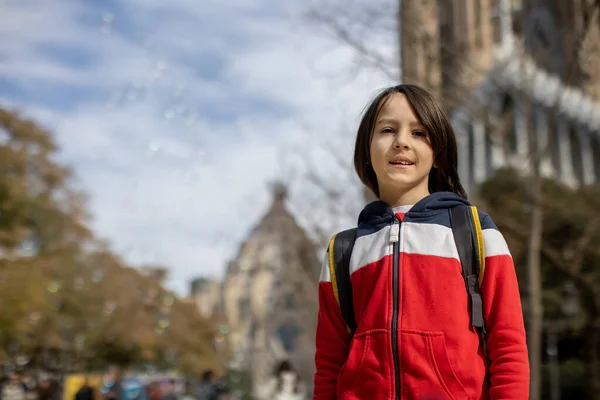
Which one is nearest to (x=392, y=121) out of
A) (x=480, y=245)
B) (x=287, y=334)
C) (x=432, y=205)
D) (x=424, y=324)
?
(x=432, y=205)

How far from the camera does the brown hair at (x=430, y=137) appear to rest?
2047 millimetres

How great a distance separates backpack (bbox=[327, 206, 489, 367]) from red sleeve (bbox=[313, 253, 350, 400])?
0.06 ft

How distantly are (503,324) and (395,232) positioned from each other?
1.11 ft

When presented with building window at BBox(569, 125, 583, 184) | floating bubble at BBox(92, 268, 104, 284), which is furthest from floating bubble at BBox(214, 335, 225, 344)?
building window at BBox(569, 125, 583, 184)

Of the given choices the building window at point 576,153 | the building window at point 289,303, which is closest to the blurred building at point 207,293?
the building window at point 289,303

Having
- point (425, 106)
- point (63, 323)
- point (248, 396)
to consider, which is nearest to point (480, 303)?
point (425, 106)

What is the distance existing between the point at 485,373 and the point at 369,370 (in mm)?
262

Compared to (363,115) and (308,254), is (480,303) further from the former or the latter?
(308,254)

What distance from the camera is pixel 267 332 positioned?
57031mm

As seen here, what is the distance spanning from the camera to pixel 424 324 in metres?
1.84

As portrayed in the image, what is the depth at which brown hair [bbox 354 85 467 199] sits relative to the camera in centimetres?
205

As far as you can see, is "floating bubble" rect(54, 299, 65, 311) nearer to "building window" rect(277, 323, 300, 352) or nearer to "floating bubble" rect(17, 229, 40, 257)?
"floating bubble" rect(17, 229, 40, 257)

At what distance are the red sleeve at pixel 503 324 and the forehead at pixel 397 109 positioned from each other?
34 centimetres

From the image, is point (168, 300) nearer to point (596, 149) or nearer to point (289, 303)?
point (596, 149)
